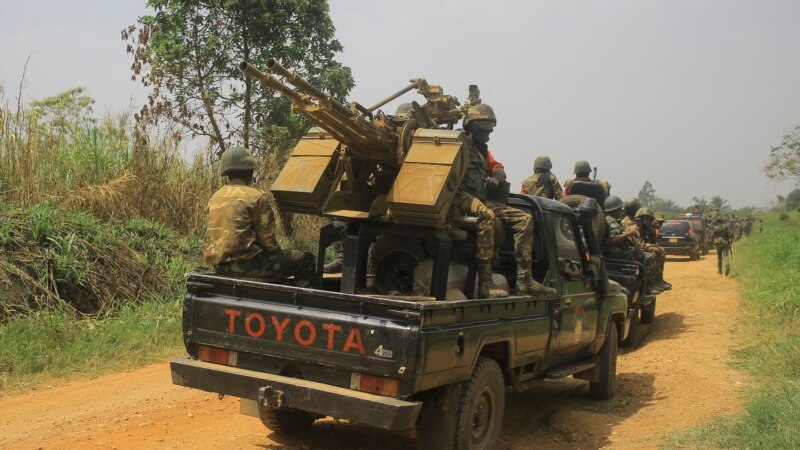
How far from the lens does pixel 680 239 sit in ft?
88.0

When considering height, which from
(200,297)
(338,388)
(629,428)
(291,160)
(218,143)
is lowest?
(629,428)

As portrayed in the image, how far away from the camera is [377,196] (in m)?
6.37

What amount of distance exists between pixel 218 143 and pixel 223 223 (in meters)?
9.34

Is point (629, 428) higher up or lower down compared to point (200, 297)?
lower down

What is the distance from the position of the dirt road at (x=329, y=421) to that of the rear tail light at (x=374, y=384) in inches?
51.3

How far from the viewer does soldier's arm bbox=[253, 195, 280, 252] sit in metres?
5.70

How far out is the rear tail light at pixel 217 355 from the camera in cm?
534

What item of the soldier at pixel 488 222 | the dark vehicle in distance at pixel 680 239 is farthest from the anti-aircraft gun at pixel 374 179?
the dark vehicle in distance at pixel 680 239

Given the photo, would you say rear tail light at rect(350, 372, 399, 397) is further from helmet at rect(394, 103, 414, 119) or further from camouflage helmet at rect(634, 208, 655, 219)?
camouflage helmet at rect(634, 208, 655, 219)

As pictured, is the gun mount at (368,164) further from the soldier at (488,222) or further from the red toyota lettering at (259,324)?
the red toyota lettering at (259,324)

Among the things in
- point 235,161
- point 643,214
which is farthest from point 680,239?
point 235,161

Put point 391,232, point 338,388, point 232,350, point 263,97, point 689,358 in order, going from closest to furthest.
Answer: point 338,388 → point 232,350 → point 391,232 → point 689,358 → point 263,97

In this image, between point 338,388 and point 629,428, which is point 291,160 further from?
point 629,428

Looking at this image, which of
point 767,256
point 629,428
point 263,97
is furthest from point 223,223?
point 767,256
